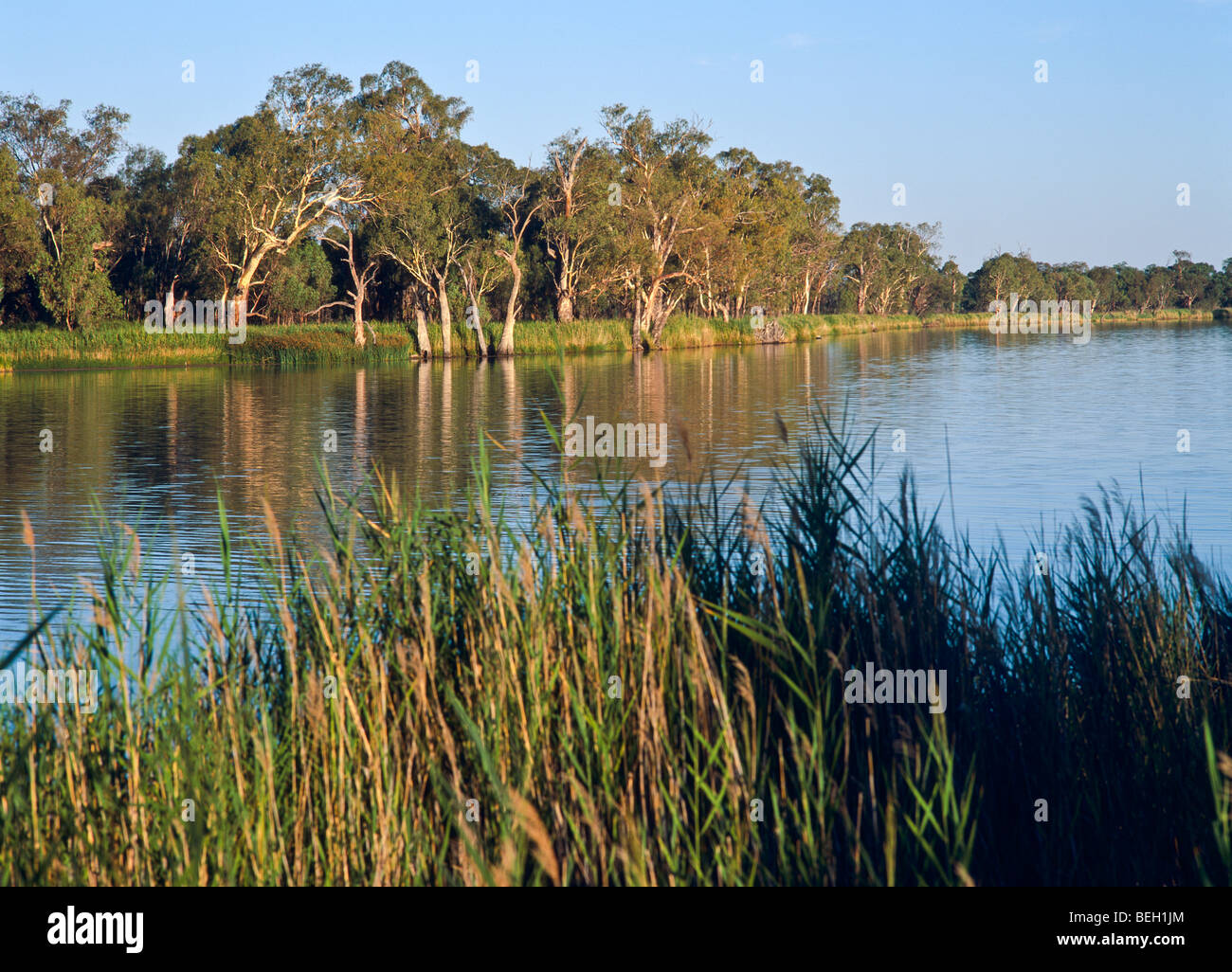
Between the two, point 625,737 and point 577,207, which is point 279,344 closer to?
point 577,207

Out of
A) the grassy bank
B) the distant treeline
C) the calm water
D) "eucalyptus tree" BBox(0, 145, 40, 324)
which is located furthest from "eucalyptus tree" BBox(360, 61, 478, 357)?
the grassy bank

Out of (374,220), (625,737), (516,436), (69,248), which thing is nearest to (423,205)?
(374,220)

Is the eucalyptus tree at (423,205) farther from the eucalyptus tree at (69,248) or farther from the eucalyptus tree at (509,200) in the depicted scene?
the eucalyptus tree at (69,248)

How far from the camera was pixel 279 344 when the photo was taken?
156 ft

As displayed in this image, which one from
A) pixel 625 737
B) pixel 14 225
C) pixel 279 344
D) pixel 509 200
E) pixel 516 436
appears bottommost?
pixel 625 737

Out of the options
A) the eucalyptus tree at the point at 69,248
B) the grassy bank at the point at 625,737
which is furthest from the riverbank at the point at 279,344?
the grassy bank at the point at 625,737

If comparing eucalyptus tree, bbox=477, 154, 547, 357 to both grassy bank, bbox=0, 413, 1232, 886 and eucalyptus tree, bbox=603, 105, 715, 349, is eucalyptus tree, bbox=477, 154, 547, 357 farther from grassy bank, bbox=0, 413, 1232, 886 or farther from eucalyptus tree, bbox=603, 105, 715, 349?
grassy bank, bbox=0, 413, 1232, 886

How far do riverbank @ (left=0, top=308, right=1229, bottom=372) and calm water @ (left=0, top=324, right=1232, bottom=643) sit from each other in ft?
6.76

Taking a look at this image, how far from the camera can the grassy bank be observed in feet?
11.8

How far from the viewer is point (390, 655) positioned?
4434mm

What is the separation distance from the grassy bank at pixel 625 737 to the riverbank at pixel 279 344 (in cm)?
3497

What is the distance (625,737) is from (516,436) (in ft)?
59.6

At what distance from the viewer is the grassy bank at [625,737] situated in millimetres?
3611
